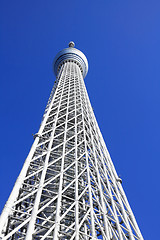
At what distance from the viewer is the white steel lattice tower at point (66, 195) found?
11.7 metres

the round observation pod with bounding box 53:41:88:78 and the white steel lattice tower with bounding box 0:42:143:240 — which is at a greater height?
the round observation pod with bounding box 53:41:88:78

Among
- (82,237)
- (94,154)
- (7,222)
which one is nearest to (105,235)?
(82,237)

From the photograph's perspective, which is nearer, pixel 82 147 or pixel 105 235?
pixel 105 235

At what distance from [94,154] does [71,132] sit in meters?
4.37

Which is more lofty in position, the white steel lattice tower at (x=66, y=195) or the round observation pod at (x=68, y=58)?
the round observation pod at (x=68, y=58)

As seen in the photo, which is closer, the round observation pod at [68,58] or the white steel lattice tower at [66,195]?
the white steel lattice tower at [66,195]

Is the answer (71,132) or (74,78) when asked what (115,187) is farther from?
(74,78)

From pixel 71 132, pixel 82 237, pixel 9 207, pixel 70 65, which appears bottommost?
pixel 82 237

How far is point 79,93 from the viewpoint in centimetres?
3381

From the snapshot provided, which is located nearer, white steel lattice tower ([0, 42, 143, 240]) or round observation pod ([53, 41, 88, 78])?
white steel lattice tower ([0, 42, 143, 240])

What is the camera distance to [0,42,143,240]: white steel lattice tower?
11.7 meters

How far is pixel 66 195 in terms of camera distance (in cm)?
1636

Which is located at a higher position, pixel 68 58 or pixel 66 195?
pixel 68 58

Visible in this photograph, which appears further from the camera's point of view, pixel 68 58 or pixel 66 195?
pixel 68 58
